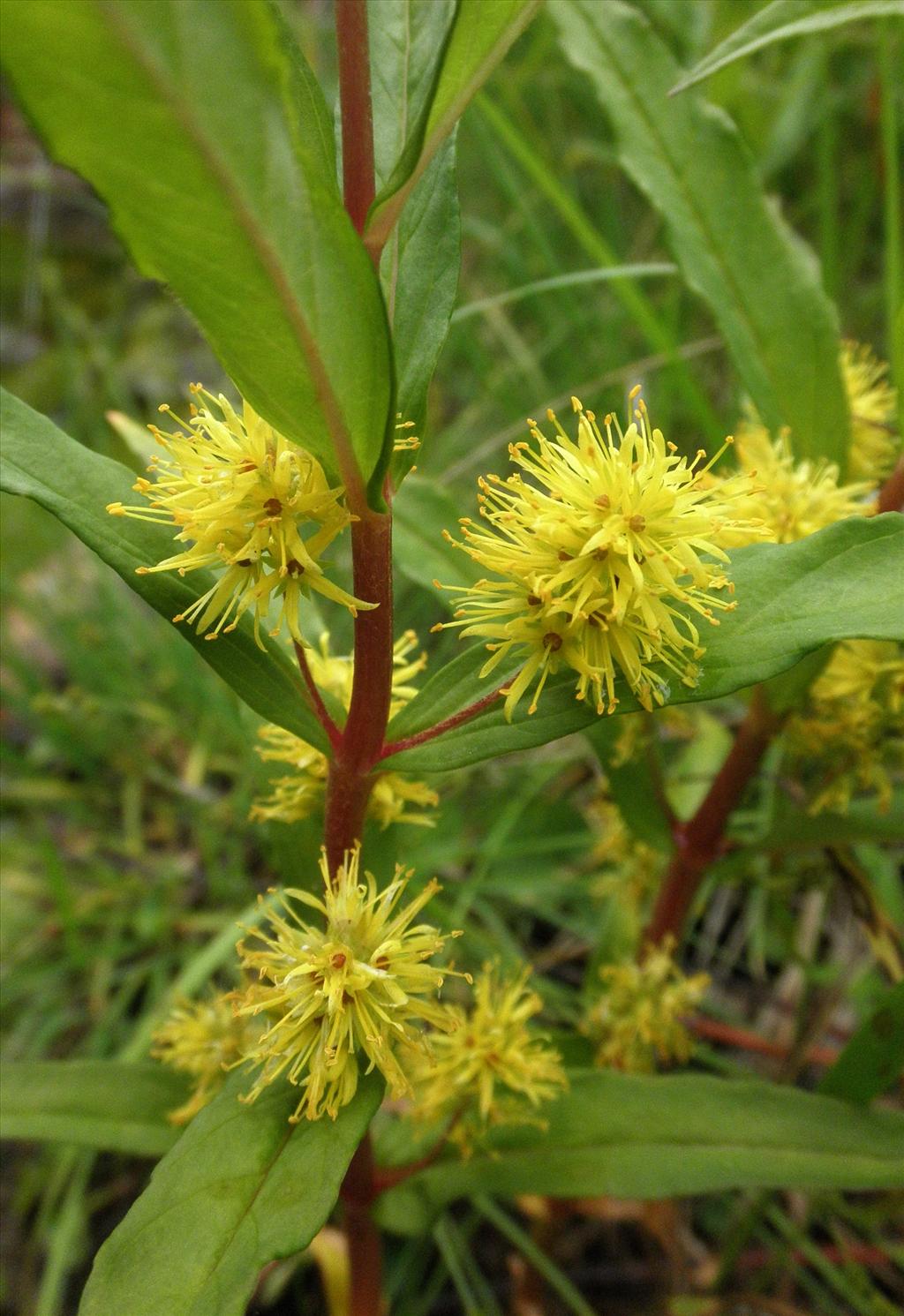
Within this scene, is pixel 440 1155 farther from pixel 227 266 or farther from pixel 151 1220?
pixel 227 266

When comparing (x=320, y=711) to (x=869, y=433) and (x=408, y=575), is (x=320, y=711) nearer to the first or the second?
(x=408, y=575)

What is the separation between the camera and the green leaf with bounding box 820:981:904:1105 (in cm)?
130

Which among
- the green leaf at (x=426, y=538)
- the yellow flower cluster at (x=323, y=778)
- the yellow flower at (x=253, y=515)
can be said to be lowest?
the yellow flower cluster at (x=323, y=778)

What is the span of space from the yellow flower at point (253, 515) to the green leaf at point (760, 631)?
0.17 m

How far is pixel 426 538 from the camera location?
5.10ft

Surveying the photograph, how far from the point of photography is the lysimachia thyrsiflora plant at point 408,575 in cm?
80

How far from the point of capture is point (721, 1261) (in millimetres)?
1658

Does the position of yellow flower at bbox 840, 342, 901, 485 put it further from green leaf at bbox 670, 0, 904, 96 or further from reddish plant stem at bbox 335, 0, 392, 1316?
reddish plant stem at bbox 335, 0, 392, 1316

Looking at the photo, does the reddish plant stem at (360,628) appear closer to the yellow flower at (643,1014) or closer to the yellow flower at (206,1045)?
the yellow flower at (206,1045)

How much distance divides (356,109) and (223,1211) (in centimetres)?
102

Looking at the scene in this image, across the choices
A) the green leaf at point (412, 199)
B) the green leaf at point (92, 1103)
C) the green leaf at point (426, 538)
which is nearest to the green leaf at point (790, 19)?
the green leaf at point (412, 199)

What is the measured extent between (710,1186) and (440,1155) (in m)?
0.37

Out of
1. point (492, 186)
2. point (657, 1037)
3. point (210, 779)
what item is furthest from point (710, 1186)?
point (492, 186)

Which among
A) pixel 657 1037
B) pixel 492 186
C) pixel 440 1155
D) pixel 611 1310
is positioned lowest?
pixel 611 1310
